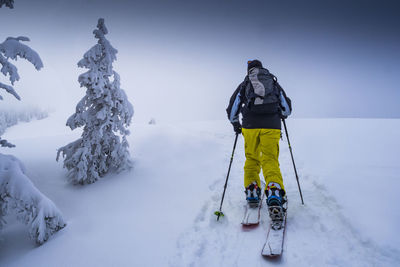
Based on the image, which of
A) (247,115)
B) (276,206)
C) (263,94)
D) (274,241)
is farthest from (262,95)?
(274,241)

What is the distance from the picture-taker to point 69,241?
3.47m

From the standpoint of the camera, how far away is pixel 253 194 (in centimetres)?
426

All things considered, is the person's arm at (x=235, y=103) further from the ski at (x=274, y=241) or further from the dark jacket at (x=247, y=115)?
the ski at (x=274, y=241)

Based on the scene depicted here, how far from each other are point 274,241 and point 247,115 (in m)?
2.52

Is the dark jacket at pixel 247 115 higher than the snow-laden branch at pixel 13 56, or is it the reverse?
the snow-laden branch at pixel 13 56

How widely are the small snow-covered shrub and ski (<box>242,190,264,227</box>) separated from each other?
148 inches

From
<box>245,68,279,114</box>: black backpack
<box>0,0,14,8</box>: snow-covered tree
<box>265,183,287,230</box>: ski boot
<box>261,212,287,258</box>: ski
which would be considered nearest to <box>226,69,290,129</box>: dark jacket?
<box>245,68,279,114</box>: black backpack

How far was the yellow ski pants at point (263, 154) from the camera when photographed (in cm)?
380

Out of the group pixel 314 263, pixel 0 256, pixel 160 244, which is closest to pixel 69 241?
pixel 0 256

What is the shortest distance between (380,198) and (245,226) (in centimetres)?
291

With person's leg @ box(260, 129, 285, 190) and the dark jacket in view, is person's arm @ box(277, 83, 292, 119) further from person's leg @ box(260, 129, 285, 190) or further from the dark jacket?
person's leg @ box(260, 129, 285, 190)

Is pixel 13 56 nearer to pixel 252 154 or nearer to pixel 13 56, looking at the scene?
pixel 13 56

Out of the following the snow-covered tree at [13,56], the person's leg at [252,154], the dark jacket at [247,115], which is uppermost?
→ the snow-covered tree at [13,56]

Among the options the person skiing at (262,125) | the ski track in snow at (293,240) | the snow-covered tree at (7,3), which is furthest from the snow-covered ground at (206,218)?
the snow-covered tree at (7,3)
